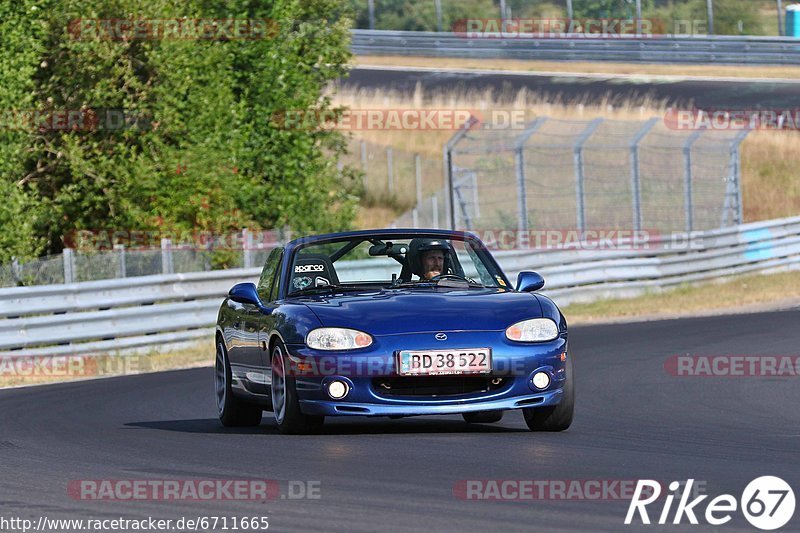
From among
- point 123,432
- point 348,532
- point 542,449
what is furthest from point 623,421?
point 348,532

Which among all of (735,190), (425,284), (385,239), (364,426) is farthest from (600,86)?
(364,426)

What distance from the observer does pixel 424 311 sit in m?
9.49

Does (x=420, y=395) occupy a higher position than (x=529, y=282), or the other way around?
(x=529, y=282)

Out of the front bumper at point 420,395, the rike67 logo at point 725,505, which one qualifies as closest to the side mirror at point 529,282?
the front bumper at point 420,395

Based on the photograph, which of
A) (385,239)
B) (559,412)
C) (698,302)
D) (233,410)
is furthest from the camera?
(698,302)

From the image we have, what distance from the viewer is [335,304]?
9.79m

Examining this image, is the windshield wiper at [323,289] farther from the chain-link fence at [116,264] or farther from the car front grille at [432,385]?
the chain-link fence at [116,264]

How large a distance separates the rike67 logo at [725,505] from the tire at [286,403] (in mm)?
2988

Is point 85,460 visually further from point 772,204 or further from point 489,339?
point 772,204

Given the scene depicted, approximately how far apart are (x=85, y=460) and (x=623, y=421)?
3634mm

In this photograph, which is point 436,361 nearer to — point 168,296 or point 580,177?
point 168,296

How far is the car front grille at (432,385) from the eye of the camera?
931 centimetres

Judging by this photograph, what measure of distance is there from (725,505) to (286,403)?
372cm

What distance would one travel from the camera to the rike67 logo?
6.20 meters
